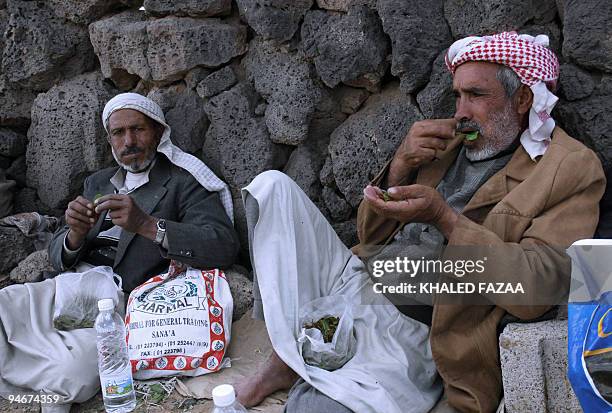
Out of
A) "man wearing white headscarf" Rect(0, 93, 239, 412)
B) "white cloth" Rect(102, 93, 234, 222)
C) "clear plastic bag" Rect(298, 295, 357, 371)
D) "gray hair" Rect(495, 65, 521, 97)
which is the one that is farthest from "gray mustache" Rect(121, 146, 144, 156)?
"gray hair" Rect(495, 65, 521, 97)

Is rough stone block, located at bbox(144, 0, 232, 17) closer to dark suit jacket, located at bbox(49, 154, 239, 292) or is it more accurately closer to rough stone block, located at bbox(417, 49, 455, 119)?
dark suit jacket, located at bbox(49, 154, 239, 292)

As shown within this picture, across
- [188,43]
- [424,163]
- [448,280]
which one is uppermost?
[188,43]

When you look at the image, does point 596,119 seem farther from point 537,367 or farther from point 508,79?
point 537,367

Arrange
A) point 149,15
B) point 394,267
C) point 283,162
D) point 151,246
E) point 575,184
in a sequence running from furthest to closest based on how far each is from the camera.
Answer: point 149,15 < point 283,162 < point 151,246 < point 394,267 < point 575,184

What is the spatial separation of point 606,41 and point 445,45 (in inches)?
26.8

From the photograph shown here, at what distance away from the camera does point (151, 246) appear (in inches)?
135

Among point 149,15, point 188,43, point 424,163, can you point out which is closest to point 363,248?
point 424,163

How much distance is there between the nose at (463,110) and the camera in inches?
108

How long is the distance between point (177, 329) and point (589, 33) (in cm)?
202

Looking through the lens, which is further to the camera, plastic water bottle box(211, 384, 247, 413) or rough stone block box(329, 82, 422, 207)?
rough stone block box(329, 82, 422, 207)

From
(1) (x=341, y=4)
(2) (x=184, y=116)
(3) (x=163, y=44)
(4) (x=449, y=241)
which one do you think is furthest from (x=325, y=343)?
(3) (x=163, y=44)

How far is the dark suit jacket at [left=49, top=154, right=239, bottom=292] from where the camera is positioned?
3271 millimetres

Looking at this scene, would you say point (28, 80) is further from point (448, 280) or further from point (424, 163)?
point (448, 280)

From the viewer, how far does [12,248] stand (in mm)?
4023
